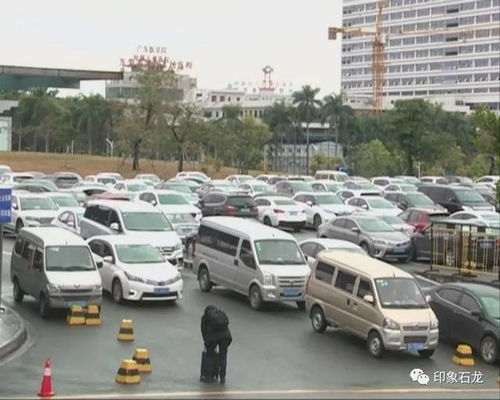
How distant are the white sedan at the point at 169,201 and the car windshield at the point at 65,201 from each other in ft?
8.59

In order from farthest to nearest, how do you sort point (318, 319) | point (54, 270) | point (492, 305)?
point (54, 270) → point (318, 319) → point (492, 305)

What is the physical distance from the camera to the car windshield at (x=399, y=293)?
18.3 m

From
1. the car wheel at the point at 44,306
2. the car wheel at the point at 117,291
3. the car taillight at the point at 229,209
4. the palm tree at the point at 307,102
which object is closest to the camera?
the car wheel at the point at 44,306

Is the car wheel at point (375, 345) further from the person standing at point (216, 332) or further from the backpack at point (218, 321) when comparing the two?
the backpack at point (218, 321)

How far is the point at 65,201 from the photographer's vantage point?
36969 mm

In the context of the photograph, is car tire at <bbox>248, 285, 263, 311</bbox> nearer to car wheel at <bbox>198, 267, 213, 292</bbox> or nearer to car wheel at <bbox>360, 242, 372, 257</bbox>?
car wheel at <bbox>198, 267, 213, 292</bbox>

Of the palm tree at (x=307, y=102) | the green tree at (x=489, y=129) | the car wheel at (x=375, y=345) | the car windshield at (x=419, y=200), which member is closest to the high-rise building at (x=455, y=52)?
the palm tree at (x=307, y=102)

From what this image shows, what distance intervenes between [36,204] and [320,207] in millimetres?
12884

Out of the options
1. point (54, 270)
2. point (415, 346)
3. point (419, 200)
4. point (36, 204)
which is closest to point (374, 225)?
point (419, 200)

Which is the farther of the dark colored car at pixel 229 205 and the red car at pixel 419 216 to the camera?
the dark colored car at pixel 229 205

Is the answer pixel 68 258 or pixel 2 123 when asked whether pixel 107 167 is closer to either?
pixel 2 123

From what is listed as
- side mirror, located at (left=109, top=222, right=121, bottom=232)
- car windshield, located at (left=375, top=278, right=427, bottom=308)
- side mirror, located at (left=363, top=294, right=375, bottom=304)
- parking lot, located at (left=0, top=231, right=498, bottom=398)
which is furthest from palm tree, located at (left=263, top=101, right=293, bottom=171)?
side mirror, located at (left=363, top=294, right=375, bottom=304)

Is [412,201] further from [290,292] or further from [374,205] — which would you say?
A: [290,292]

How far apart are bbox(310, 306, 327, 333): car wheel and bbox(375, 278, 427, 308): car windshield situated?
Answer: 6.35 ft
